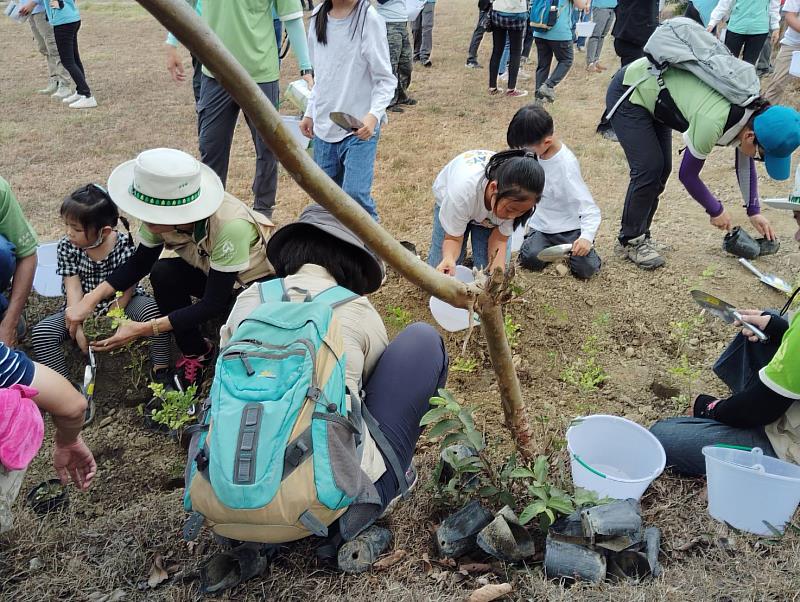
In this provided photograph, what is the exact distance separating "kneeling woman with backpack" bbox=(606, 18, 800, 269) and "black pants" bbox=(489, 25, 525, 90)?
359cm

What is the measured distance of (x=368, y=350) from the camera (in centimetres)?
203

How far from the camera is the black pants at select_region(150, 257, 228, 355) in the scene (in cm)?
289

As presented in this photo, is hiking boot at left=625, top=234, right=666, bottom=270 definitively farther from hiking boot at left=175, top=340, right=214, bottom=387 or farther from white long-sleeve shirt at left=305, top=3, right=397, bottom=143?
hiking boot at left=175, top=340, right=214, bottom=387

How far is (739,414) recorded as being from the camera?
7.21 feet

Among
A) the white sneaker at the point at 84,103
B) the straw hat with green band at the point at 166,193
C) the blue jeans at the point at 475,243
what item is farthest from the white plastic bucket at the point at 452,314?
the white sneaker at the point at 84,103

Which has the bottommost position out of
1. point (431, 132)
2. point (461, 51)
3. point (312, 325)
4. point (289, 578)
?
point (461, 51)

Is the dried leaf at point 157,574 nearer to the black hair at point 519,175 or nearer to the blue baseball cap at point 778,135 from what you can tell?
the black hair at point 519,175

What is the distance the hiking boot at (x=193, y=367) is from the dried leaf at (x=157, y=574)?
112cm

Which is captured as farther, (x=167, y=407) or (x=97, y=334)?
(x=97, y=334)

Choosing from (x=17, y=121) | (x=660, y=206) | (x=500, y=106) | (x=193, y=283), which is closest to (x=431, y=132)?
(x=500, y=106)

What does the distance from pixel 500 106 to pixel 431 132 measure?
128 centimetres

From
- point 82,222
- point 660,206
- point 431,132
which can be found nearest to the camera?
point 82,222

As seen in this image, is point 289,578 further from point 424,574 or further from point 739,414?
point 739,414

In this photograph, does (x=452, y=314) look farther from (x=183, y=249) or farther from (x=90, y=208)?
(x=90, y=208)
